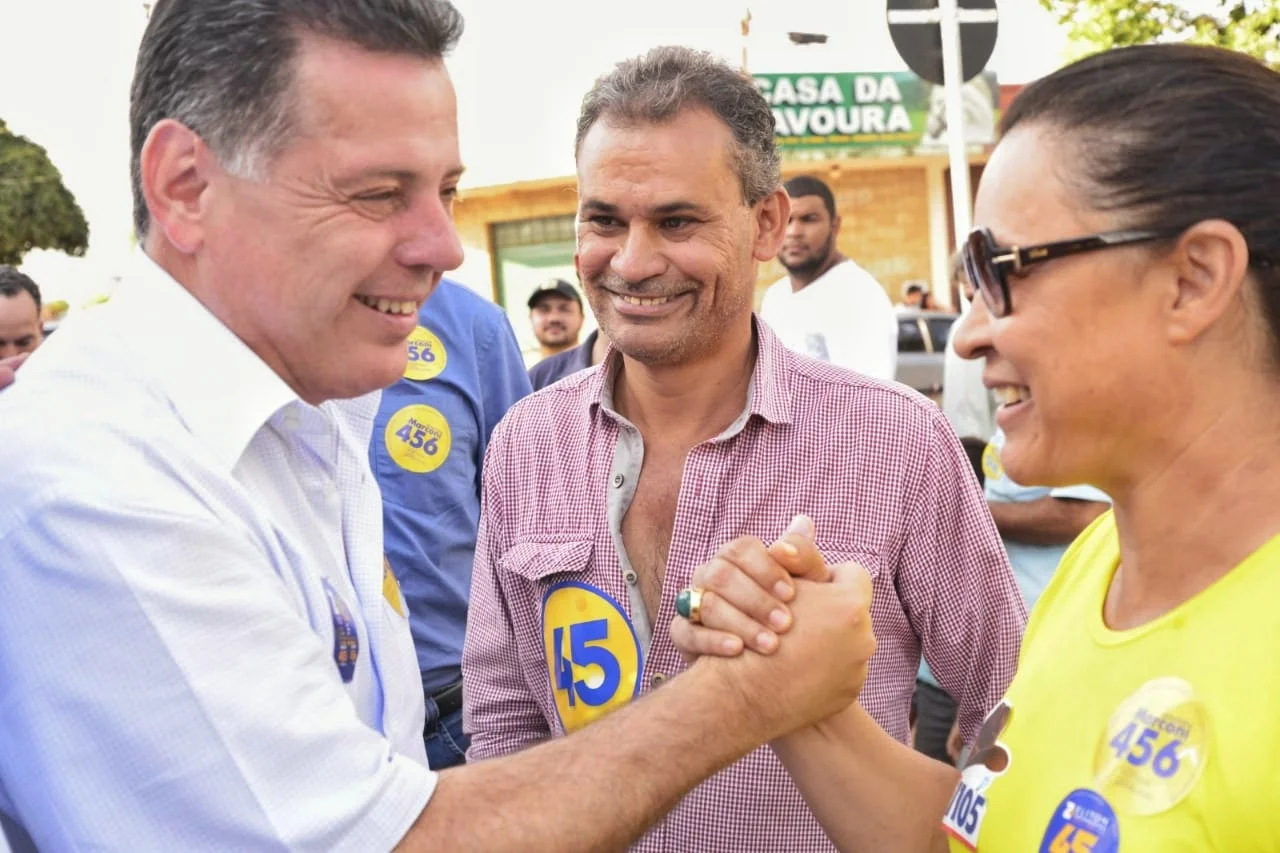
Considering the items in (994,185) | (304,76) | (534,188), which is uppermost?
(304,76)

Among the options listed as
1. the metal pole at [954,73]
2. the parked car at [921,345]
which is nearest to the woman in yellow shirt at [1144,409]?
the metal pole at [954,73]

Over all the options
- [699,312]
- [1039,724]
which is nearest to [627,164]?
[699,312]

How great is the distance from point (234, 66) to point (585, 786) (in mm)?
1184

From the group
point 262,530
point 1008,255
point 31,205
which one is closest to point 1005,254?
point 1008,255

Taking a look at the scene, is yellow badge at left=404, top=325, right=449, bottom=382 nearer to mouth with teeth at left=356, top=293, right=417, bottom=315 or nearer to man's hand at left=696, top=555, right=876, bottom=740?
mouth with teeth at left=356, top=293, right=417, bottom=315

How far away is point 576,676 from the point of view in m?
2.78

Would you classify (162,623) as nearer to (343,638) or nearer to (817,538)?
(343,638)

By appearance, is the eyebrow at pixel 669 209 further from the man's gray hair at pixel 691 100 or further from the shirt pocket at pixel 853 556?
the shirt pocket at pixel 853 556

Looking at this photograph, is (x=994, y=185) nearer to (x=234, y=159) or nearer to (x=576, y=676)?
(x=234, y=159)

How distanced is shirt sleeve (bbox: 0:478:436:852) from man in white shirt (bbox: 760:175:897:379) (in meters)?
4.95

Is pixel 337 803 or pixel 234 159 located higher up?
pixel 234 159

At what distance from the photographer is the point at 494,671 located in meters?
3.02

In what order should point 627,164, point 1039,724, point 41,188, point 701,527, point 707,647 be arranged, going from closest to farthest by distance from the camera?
point 1039,724
point 707,647
point 701,527
point 627,164
point 41,188

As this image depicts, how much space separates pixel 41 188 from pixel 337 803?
29015 millimetres
